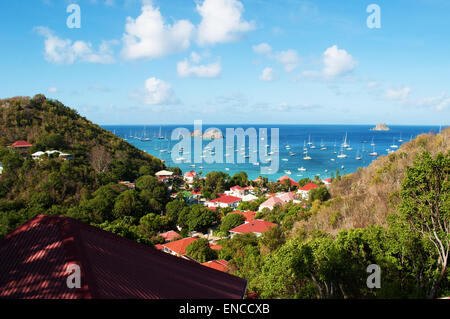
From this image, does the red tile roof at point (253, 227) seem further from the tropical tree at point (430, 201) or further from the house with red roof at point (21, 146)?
the house with red roof at point (21, 146)

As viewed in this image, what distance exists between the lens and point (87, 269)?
4238 millimetres

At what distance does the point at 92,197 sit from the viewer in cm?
3064

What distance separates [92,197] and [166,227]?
374 inches

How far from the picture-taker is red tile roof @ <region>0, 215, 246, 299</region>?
407 centimetres

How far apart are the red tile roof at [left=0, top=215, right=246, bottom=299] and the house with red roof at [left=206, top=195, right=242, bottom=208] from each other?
32.4 m

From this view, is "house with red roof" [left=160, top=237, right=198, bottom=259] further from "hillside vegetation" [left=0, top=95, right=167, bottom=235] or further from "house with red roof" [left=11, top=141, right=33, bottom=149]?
"house with red roof" [left=11, top=141, right=33, bottom=149]

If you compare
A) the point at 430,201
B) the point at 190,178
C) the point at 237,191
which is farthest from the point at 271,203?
the point at 430,201

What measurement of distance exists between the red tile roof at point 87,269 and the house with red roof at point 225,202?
106 feet

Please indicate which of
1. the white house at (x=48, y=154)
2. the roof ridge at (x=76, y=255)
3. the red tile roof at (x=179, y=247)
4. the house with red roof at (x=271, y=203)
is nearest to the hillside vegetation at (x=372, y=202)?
the red tile roof at (x=179, y=247)

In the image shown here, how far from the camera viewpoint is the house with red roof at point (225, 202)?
3842 cm

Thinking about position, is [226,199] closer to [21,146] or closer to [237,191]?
[237,191]

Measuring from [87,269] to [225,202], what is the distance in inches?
1362

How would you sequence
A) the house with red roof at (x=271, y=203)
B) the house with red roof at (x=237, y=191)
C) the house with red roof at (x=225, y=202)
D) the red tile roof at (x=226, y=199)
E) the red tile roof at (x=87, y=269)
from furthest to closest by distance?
the house with red roof at (x=237, y=191)
the red tile roof at (x=226, y=199)
the house with red roof at (x=225, y=202)
the house with red roof at (x=271, y=203)
the red tile roof at (x=87, y=269)
